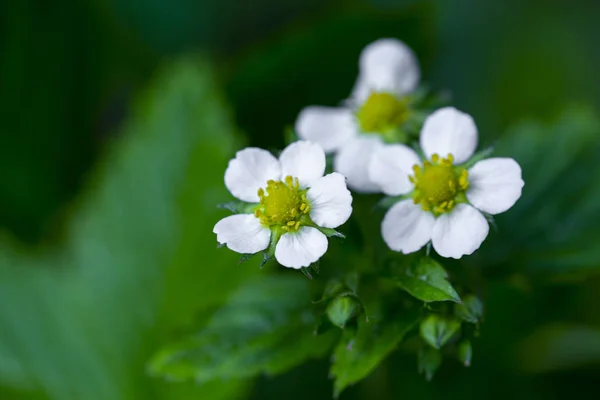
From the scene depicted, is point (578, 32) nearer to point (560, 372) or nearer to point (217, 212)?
point (560, 372)

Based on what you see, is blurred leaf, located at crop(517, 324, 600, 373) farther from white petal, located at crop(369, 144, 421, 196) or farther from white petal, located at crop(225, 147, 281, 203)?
white petal, located at crop(225, 147, 281, 203)

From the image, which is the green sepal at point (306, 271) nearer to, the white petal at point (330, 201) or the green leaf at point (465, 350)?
the white petal at point (330, 201)

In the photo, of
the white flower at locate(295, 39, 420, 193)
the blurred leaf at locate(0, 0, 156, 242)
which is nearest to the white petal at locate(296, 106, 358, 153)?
the white flower at locate(295, 39, 420, 193)

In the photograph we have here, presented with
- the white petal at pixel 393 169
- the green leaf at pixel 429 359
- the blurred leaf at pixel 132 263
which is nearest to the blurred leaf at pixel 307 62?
the blurred leaf at pixel 132 263

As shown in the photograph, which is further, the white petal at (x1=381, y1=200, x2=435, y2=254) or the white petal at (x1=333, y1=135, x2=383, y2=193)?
the white petal at (x1=333, y1=135, x2=383, y2=193)

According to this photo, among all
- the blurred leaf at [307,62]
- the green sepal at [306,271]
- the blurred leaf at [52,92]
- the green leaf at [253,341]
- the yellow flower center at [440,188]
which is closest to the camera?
the green sepal at [306,271]

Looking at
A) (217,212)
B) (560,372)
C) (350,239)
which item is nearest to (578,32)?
(560,372)

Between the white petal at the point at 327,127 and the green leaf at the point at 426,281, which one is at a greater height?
the white petal at the point at 327,127
